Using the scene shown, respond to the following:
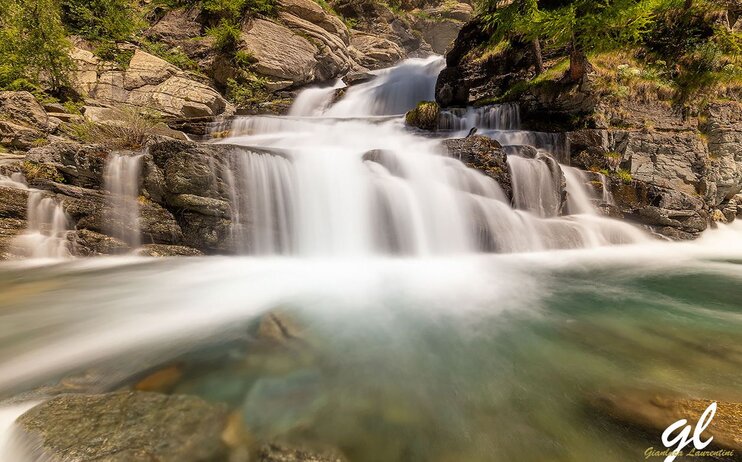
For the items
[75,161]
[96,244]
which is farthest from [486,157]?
[75,161]

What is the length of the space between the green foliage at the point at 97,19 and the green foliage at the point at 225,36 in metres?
3.48

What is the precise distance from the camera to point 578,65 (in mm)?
8758

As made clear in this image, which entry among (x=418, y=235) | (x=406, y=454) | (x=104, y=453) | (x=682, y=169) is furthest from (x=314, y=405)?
(x=682, y=169)

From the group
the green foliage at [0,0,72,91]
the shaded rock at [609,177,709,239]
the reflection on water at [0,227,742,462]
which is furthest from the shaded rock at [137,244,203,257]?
the shaded rock at [609,177,709,239]

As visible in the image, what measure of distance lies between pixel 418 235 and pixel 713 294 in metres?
4.25

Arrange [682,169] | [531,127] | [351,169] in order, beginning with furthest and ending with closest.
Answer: [531,127], [682,169], [351,169]

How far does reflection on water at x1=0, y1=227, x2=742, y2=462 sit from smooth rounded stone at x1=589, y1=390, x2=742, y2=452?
98 millimetres

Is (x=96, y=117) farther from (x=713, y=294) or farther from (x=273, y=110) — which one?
(x=713, y=294)

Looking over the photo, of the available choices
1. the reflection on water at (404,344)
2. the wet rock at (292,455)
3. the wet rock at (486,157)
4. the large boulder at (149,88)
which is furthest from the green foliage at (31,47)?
the wet rock at (292,455)

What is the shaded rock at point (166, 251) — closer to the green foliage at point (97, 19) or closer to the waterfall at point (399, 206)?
the waterfall at point (399, 206)

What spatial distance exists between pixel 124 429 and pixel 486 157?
7.26 metres

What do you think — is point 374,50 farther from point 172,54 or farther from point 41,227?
point 41,227

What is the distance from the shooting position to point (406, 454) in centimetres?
157

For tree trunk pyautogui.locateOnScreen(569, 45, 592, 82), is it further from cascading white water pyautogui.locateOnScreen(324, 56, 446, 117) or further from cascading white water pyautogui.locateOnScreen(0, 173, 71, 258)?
cascading white water pyautogui.locateOnScreen(0, 173, 71, 258)
